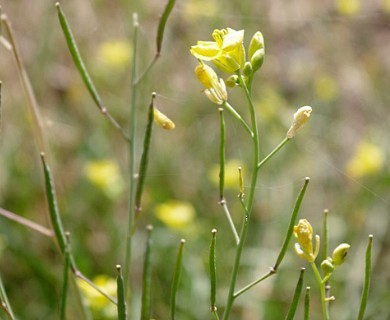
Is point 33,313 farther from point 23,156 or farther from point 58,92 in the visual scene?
point 58,92

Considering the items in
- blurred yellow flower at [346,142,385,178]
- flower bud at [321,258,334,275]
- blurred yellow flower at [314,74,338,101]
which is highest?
blurred yellow flower at [314,74,338,101]

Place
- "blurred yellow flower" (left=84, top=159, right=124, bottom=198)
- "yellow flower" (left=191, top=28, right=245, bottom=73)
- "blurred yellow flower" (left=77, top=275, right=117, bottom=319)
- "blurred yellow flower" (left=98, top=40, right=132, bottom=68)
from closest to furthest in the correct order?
"yellow flower" (left=191, top=28, right=245, bottom=73) → "blurred yellow flower" (left=77, top=275, right=117, bottom=319) → "blurred yellow flower" (left=84, top=159, right=124, bottom=198) → "blurred yellow flower" (left=98, top=40, right=132, bottom=68)

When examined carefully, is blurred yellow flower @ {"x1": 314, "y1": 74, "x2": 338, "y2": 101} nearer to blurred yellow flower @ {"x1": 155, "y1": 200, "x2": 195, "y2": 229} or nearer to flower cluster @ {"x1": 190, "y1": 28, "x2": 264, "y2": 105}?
blurred yellow flower @ {"x1": 155, "y1": 200, "x2": 195, "y2": 229}

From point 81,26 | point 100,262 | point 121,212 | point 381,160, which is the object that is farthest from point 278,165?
point 81,26

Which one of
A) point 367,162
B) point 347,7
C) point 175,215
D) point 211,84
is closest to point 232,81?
point 211,84

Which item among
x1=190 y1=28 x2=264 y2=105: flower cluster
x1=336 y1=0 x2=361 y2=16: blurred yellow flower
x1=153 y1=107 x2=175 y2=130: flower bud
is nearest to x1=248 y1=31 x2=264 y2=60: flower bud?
x1=190 y1=28 x2=264 y2=105: flower cluster

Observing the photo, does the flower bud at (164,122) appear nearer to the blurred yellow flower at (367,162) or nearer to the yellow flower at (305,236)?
the yellow flower at (305,236)
